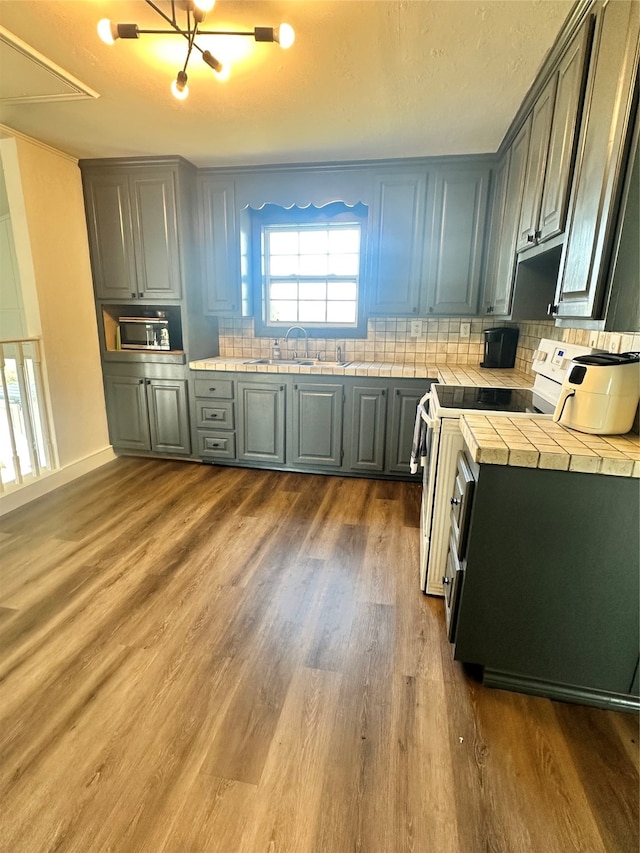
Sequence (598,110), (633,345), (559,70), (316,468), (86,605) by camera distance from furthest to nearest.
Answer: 1. (316,468)
2. (86,605)
3. (559,70)
4. (633,345)
5. (598,110)

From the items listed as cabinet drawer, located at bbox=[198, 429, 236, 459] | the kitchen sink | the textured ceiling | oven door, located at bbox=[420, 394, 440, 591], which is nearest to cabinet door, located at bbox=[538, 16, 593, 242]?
the textured ceiling

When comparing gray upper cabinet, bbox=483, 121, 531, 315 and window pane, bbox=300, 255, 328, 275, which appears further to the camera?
window pane, bbox=300, 255, 328, 275

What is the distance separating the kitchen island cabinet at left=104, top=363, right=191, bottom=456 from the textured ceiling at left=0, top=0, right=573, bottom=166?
1685mm

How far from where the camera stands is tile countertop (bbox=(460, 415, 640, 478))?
1272mm

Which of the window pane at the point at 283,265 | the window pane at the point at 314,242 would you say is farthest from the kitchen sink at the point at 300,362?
the window pane at the point at 314,242

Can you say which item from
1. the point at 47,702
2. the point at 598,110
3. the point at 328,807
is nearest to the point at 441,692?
the point at 328,807

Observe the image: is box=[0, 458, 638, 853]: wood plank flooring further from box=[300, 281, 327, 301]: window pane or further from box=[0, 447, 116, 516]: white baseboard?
box=[300, 281, 327, 301]: window pane

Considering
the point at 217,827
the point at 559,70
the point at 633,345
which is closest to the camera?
the point at 217,827

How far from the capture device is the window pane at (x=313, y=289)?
380cm

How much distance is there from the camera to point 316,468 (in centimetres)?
354

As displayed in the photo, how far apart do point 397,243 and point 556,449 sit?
2.47 meters

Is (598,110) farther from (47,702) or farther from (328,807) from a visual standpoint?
(47,702)

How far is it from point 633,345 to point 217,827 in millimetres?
2102

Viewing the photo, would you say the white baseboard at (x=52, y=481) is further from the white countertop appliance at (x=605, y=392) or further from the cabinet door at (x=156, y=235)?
the white countertop appliance at (x=605, y=392)
